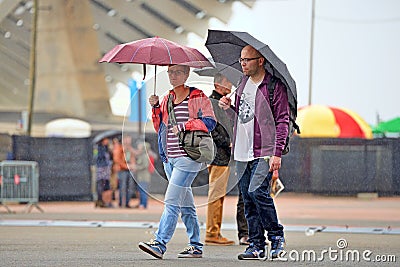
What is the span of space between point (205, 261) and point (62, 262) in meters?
1.37

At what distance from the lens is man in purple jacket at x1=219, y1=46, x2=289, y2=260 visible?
30.9 ft

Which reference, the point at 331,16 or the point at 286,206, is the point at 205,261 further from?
the point at 331,16

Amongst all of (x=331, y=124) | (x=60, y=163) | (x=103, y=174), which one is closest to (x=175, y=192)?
(x=103, y=174)

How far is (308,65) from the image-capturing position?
44.1 m

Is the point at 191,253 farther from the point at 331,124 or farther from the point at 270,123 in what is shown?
the point at 331,124

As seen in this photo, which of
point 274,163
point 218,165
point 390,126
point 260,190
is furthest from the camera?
point 390,126

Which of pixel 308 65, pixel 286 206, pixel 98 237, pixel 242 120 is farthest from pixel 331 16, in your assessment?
pixel 242 120

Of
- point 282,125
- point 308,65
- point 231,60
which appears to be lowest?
point 282,125

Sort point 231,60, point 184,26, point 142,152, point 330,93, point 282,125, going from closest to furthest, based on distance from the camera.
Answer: point 282,125
point 231,60
point 142,152
point 330,93
point 184,26

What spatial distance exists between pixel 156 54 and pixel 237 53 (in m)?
0.97

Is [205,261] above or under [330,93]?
under

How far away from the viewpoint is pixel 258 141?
31.1 ft

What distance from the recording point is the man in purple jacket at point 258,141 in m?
9.43

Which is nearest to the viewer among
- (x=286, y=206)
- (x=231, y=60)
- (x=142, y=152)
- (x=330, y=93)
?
(x=231, y=60)
